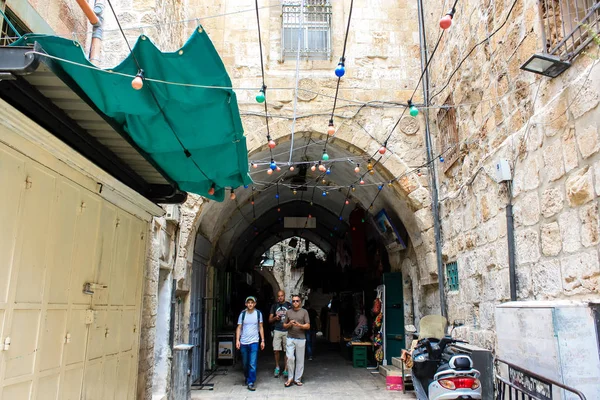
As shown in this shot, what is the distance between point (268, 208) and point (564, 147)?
9.61 meters

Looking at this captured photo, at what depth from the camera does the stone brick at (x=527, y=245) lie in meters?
4.45

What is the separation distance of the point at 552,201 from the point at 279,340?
602 centimetres

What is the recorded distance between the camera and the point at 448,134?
7.12m

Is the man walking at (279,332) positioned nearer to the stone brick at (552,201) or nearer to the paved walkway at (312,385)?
the paved walkway at (312,385)

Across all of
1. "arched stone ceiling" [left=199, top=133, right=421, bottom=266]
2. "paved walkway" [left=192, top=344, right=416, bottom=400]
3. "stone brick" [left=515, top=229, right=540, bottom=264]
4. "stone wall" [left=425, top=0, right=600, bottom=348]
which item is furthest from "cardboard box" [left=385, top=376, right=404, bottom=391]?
"stone brick" [left=515, top=229, right=540, bottom=264]

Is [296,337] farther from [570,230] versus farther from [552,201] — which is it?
[570,230]

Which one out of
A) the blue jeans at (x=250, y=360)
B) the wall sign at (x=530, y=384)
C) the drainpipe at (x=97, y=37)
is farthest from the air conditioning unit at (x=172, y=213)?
the wall sign at (x=530, y=384)

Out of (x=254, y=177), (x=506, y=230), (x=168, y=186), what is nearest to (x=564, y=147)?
(x=506, y=230)

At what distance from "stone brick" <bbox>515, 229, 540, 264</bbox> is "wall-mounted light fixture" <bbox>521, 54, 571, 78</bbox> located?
4.65ft

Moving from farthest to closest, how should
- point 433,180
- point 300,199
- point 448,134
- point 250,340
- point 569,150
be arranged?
point 300,199
point 250,340
point 433,180
point 448,134
point 569,150

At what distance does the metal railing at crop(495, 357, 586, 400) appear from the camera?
316 centimetres

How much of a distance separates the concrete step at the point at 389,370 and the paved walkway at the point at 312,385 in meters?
0.12

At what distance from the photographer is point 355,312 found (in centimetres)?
1515

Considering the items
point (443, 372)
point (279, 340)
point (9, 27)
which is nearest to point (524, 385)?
point (443, 372)
